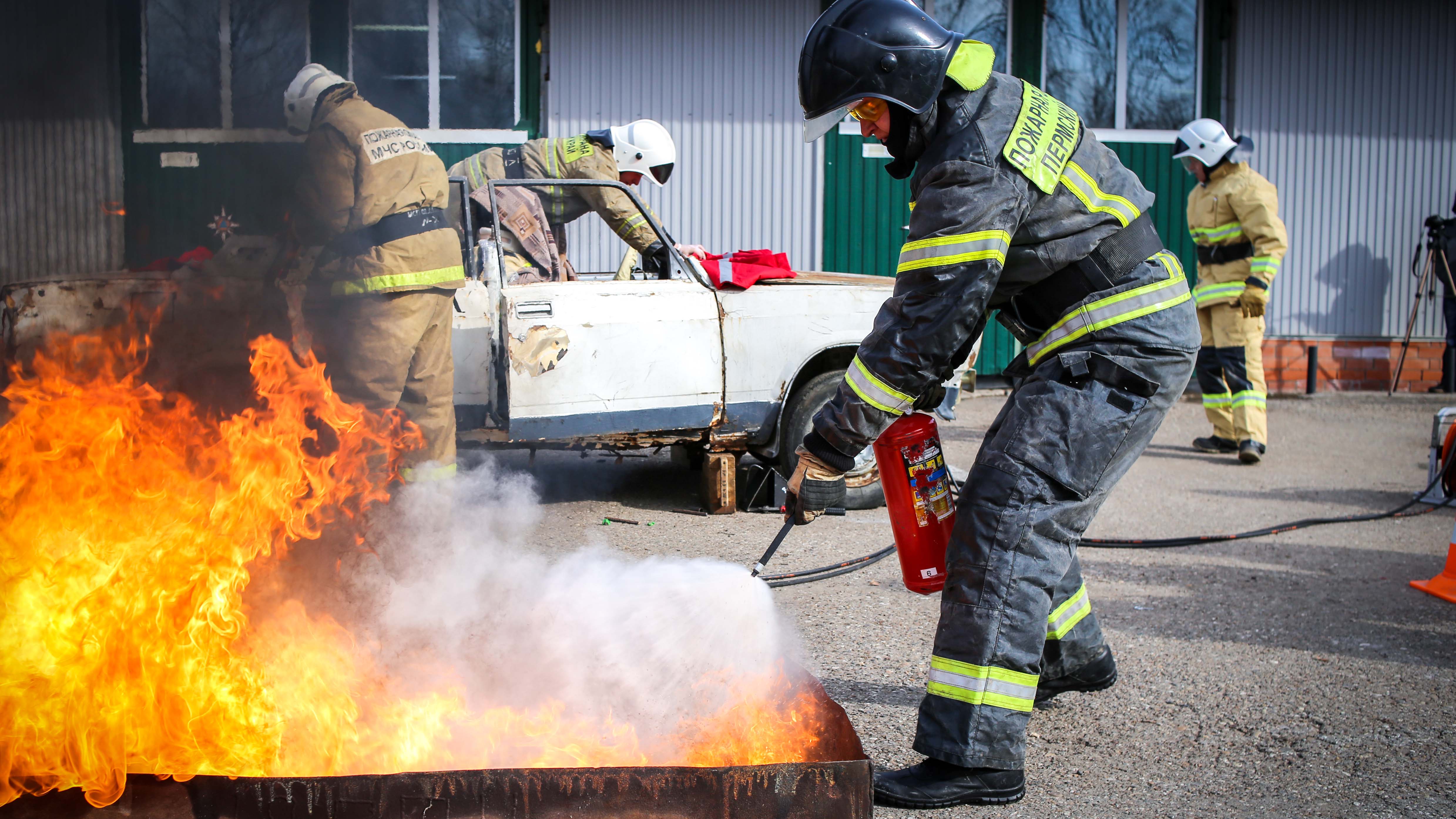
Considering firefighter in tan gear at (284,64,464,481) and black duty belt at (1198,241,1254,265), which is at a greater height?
black duty belt at (1198,241,1254,265)

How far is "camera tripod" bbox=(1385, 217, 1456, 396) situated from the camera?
37.5 feet

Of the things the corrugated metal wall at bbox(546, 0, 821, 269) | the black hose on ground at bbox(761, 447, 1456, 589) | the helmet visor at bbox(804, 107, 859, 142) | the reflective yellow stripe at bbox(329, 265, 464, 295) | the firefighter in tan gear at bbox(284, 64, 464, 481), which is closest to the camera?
the helmet visor at bbox(804, 107, 859, 142)

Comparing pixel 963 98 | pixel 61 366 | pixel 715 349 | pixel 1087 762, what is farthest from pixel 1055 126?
pixel 715 349

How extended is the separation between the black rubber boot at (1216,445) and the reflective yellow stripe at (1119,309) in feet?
19.6

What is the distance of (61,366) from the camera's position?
8.89 feet

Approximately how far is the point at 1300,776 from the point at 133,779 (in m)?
2.93

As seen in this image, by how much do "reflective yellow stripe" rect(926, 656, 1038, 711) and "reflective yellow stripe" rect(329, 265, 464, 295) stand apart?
8.97ft

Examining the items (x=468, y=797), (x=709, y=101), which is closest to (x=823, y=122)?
(x=468, y=797)

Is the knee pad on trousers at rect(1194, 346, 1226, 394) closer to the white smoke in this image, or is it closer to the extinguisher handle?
the white smoke

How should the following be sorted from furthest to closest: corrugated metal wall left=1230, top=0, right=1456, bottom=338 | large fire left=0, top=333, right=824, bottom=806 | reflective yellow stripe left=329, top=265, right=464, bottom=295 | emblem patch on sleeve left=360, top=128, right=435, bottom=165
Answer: corrugated metal wall left=1230, top=0, right=1456, bottom=338 < emblem patch on sleeve left=360, top=128, right=435, bottom=165 < reflective yellow stripe left=329, top=265, right=464, bottom=295 < large fire left=0, top=333, right=824, bottom=806

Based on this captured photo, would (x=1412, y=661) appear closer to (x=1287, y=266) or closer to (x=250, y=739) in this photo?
(x=250, y=739)

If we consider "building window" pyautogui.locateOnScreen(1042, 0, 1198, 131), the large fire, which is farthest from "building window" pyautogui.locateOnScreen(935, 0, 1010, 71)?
the large fire

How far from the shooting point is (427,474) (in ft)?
15.7

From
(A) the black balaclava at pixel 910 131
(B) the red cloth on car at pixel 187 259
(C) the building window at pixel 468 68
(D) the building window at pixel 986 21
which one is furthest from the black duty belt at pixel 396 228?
(D) the building window at pixel 986 21
